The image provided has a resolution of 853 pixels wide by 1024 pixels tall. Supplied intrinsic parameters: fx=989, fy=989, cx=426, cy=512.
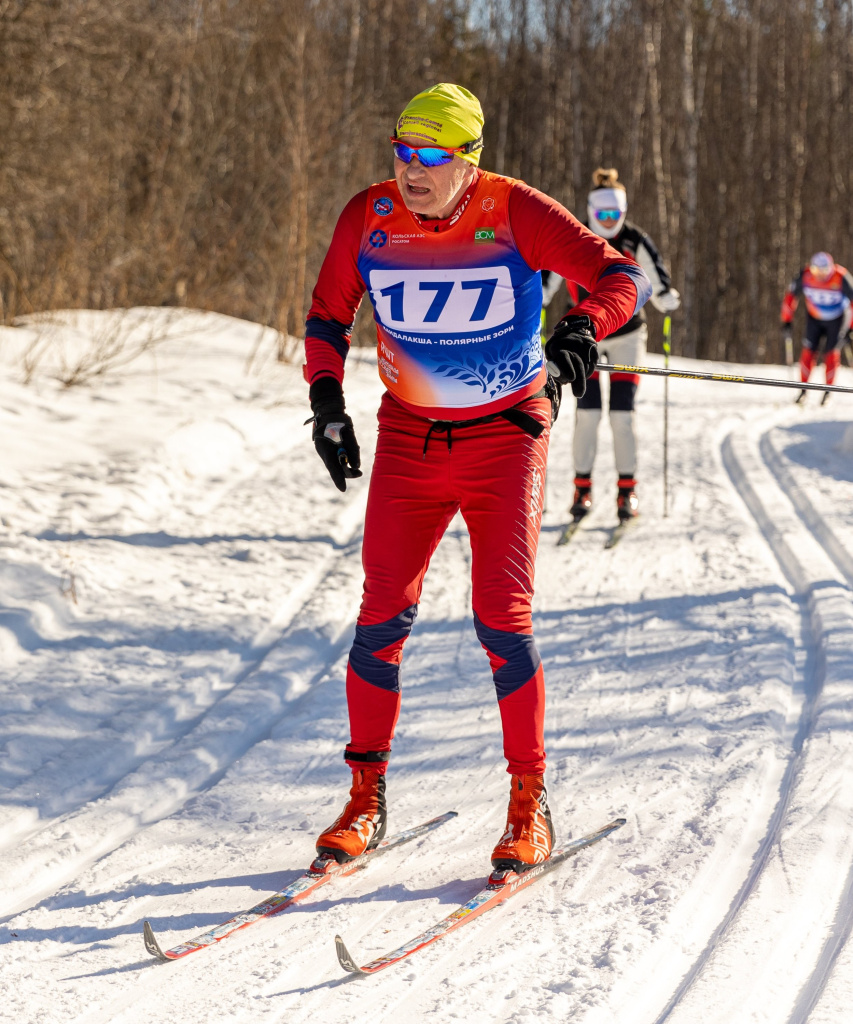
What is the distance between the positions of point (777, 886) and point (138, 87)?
16131 millimetres

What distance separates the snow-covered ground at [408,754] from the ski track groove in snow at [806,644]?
15 millimetres

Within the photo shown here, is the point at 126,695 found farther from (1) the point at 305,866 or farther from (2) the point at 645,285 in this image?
(2) the point at 645,285

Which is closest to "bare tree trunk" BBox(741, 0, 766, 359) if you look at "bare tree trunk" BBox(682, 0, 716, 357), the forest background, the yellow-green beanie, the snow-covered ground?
the forest background

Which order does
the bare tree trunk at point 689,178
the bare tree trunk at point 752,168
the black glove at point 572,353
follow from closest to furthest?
the black glove at point 572,353, the bare tree trunk at point 689,178, the bare tree trunk at point 752,168

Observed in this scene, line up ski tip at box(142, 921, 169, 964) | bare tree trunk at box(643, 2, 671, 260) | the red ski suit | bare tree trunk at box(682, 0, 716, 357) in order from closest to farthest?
ski tip at box(142, 921, 169, 964), the red ski suit, bare tree trunk at box(682, 0, 716, 357), bare tree trunk at box(643, 2, 671, 260)

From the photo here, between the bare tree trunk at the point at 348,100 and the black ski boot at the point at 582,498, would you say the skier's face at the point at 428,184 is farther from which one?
the bare tree trunk at the point at 348,100

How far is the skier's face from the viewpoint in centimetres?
254

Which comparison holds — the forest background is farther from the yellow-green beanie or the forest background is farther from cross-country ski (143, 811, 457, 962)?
Result: cross-country ski (143, 811, 457, 962)

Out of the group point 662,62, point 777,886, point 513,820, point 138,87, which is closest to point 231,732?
point 513,820

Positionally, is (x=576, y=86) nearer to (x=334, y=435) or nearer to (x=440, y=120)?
(x=440, y=120)

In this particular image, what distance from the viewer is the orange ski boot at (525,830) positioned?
103 inches

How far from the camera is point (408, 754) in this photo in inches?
141

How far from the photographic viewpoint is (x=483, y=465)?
270 cm

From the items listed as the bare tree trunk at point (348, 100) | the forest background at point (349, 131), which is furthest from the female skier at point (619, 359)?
the bare tree trunk at point (348, 100)
